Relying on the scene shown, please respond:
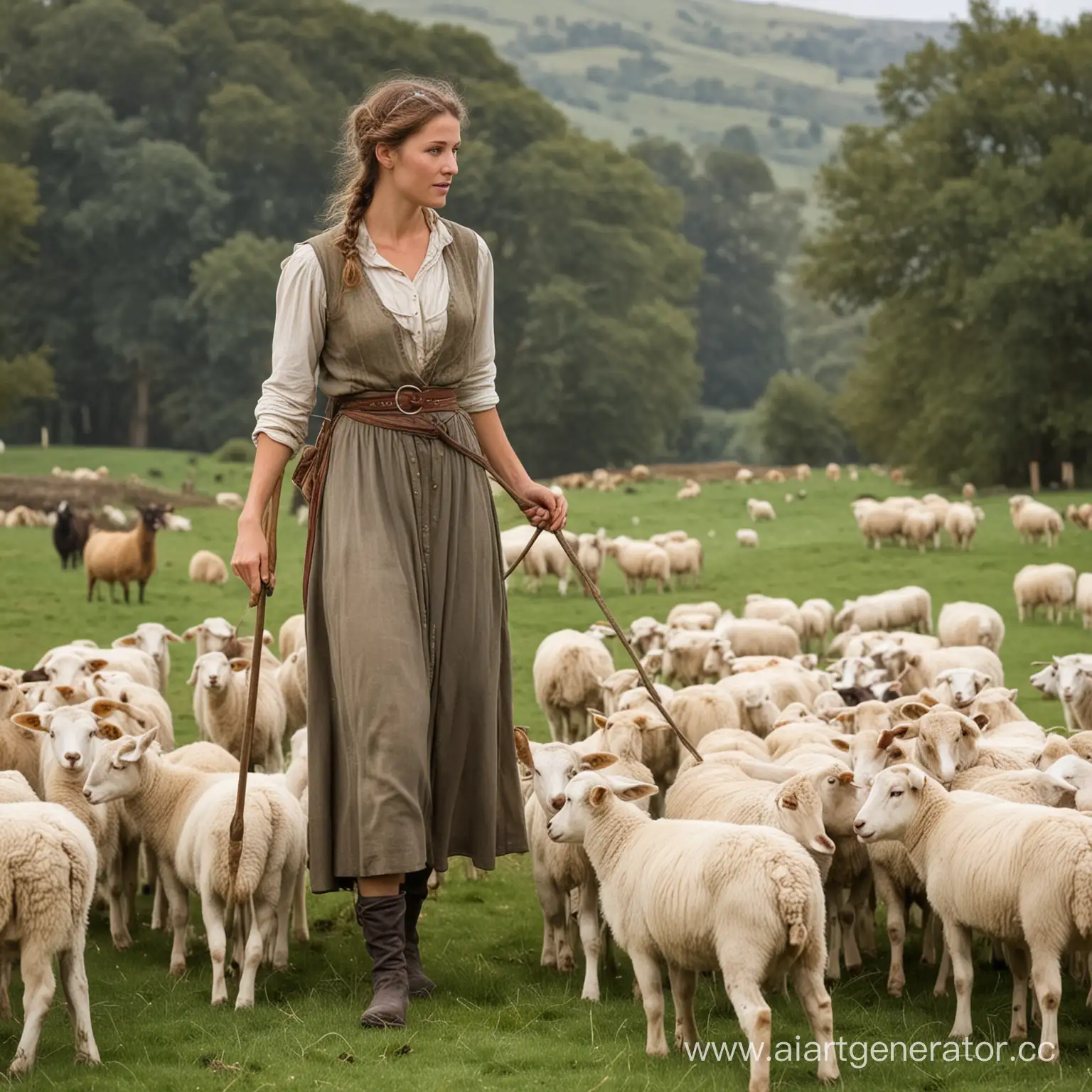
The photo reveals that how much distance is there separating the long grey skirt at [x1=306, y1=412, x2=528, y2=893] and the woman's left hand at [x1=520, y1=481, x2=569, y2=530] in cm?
27

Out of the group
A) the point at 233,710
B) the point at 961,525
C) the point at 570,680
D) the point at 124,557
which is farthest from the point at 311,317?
the point at 961,525

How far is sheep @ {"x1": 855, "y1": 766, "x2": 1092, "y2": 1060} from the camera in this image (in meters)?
5.72

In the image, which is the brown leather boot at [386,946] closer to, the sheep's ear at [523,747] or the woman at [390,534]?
the woman at [390,534]

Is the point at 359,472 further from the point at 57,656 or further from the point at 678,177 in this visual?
the point at 678,177

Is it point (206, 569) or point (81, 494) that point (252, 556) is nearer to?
point (206, 569)

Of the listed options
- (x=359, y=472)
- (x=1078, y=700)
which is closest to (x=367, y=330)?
(x=359, y=472)

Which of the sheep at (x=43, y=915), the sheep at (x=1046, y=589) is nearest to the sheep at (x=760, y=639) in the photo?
the sheep at (x=1046, y=589)

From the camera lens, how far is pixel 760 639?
17297 mm

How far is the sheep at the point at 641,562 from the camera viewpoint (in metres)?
25.5

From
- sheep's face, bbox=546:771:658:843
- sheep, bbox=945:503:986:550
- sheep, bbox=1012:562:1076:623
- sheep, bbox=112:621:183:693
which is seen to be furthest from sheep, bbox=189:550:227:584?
sheep's face, bbox=546:771:658:843

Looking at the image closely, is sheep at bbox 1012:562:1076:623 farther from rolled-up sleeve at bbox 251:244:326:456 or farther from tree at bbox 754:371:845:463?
tree at bbox 754:371:845:463

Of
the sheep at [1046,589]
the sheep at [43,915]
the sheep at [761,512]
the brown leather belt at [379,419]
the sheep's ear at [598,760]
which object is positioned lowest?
the sheep at [761,512]

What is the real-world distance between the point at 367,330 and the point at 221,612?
1720cm

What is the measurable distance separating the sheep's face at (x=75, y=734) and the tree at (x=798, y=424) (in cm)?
6113
